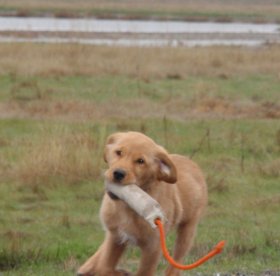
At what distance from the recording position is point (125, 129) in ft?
56.4

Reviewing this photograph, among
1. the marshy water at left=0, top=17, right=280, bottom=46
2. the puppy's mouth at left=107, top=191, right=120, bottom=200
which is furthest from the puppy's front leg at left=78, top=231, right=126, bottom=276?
the marshy water at left=0, top=17, right=280, bottom=46

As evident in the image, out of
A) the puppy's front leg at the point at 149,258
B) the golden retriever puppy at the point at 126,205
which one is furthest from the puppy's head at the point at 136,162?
the puppy's front leg at the point at 149,258

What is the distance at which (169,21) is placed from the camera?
60781 millimetres

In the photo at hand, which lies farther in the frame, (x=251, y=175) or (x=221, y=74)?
(x=221, y=74)

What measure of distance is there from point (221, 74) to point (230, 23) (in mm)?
36495

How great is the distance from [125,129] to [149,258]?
32.1 ft

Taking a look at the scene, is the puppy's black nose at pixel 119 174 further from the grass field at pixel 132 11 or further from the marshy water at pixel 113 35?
the grass field at pixel 132 11

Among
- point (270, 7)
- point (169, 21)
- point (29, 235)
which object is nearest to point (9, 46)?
point (29, 235)

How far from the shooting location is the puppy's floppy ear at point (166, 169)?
7.40 metres

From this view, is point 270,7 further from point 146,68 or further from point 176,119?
point 176,119

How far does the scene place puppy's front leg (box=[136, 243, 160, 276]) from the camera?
7.43 m

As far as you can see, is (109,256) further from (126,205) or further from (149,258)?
(126,205)

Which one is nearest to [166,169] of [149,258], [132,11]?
[149,258]

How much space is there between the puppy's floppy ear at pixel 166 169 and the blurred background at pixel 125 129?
1.76m
